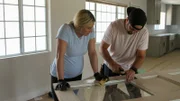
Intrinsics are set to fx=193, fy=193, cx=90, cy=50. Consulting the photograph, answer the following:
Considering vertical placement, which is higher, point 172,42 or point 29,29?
point 29,29

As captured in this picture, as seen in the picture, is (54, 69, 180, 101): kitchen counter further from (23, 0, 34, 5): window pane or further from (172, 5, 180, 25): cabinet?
(172, 5, 180, 25): cabinet

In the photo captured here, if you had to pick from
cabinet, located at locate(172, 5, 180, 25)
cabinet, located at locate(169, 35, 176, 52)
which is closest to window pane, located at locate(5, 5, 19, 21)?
cabinet, located at locate(169, 35, 176, 52)

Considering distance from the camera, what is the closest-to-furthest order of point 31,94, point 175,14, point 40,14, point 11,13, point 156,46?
point 11,13 < point 31,94 < point 40,14 < point 156,46 < point 175,14

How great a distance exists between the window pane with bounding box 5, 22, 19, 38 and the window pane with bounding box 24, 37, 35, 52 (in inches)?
8.3

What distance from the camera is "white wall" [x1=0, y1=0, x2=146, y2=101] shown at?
2.95 m

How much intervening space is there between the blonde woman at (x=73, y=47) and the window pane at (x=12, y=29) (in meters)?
1.62

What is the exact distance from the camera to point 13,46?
10.2 feet

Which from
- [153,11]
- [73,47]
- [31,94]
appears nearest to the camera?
[73,47]

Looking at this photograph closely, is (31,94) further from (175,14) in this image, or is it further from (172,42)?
(175,14)

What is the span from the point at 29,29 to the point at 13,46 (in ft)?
1.34

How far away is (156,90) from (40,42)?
257 cm

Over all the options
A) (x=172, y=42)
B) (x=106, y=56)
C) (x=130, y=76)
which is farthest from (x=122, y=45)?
(x=172, y=42)

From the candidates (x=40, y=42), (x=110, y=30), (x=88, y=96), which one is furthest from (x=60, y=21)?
(x=88, y=96)

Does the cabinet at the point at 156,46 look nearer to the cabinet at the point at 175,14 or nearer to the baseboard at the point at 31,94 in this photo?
the cabinet at the point at 175,14
